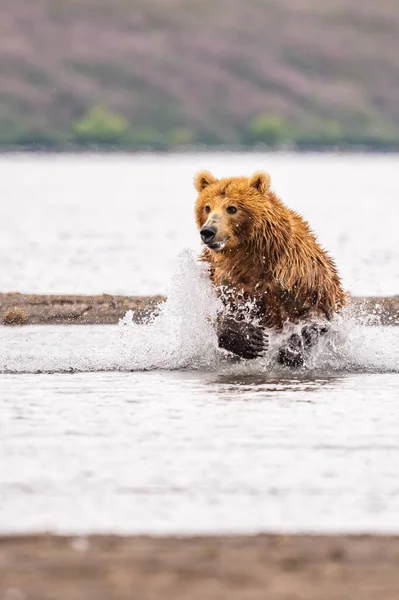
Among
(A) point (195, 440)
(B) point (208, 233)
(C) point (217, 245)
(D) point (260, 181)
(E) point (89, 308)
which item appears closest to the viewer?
(A) point (195, 440)

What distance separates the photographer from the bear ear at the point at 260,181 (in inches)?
440

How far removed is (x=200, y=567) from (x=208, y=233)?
5.25 m

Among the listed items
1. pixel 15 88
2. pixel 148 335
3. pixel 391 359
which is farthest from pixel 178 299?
pixel 15 88

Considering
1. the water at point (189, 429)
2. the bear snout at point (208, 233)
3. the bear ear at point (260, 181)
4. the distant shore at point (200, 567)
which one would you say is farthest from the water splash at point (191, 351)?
the distant shore at point (200, 567)

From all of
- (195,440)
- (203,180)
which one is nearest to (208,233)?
(203,180)

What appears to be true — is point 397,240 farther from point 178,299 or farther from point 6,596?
point 6,596

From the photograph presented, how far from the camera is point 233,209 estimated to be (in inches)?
436

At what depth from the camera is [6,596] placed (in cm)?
545

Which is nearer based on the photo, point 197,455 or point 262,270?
point 197,455

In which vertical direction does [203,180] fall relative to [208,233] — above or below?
above

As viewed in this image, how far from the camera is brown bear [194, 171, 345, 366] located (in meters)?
11.2

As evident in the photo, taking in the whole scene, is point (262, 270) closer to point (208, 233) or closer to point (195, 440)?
point (208, 233)

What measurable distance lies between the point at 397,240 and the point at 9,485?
22.3m

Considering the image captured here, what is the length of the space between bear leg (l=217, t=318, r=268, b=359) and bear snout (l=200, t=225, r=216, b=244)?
2.52 ft
